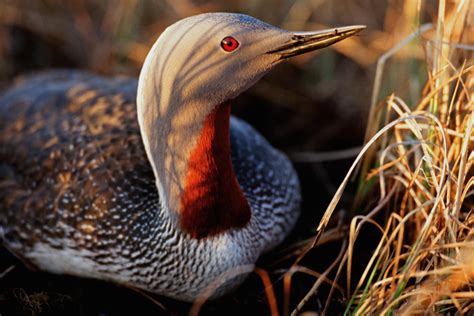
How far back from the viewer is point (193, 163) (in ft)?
8.43

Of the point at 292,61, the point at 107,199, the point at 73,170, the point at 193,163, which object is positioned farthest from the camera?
the point at 292,61

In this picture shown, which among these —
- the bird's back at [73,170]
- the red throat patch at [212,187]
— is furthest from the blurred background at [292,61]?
the bird's back at [73,170]

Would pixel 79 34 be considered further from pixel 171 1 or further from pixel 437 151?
pixel 437 151

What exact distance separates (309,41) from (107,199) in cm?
112

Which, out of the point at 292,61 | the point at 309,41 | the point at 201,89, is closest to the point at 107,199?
the point at 201,89

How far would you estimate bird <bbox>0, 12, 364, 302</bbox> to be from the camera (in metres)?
2.38

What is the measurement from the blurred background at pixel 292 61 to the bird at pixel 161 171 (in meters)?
0.70

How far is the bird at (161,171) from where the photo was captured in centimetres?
238

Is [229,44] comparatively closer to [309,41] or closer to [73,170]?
[309,41]

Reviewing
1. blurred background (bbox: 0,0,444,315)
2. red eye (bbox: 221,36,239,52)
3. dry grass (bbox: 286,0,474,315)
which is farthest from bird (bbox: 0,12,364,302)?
blurred background (bbox: 0,0,444,315)

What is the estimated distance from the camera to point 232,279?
2.85 m

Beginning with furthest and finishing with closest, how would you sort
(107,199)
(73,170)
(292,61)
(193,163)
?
(292,61), (73,170), (107,199), (193,163)

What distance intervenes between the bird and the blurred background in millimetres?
701

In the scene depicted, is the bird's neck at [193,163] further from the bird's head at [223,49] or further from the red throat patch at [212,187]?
the bird's head at [223,49]
